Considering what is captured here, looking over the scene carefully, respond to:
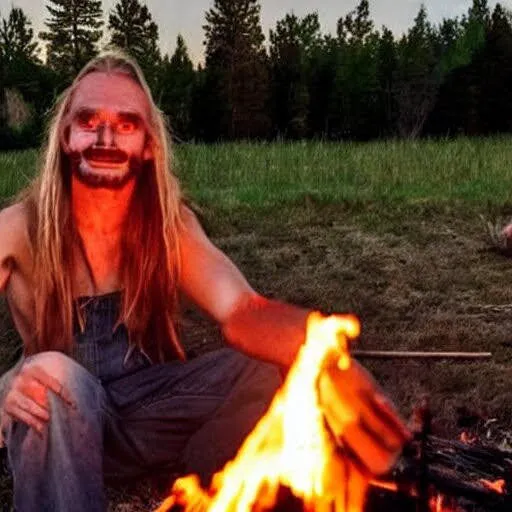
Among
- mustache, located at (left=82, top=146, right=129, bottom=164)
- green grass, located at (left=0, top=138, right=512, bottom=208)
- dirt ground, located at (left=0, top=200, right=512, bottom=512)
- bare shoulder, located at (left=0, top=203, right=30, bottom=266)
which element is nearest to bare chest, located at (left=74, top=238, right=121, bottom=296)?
bare shoulder, located at (left=0, top=203, right=30, bottom=266)

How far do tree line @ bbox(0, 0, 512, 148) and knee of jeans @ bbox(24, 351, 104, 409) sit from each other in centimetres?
5416

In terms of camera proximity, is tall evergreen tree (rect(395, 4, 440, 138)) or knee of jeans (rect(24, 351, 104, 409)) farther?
tall evergreen tree (rect(395, 4, 440, 138))

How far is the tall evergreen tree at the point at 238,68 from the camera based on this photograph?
2472 inches

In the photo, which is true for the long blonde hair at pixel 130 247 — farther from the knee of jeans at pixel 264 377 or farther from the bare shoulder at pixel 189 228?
the knee of jeans at pixel 264 377

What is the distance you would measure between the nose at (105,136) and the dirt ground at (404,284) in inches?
48.8

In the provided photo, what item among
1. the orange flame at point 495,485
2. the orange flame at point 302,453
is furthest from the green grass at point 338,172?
the orange flame at point 495,485

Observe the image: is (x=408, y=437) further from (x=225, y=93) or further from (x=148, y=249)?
(x=225, y=93)

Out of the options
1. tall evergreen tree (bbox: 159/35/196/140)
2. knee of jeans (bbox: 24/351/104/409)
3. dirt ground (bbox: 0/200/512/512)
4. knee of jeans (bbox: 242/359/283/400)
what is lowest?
dirt ground (bbox: 0/200/512/512)

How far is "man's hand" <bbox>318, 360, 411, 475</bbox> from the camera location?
2869 millimetres

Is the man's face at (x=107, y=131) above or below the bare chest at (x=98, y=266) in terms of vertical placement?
above

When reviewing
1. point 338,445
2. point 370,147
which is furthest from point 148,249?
point 370,147

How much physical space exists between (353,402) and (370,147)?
18.4 m

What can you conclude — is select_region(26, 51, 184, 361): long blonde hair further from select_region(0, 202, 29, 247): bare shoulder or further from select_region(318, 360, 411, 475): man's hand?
select_region(318, 360, 411, 475): man's hand

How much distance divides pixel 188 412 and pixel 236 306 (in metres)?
0.39
